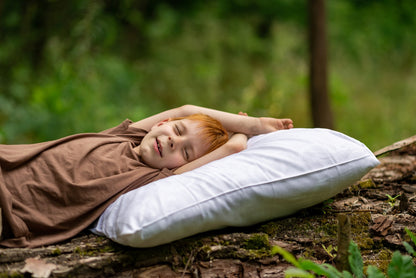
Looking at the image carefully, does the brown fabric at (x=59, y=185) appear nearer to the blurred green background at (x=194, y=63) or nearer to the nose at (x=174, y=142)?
the nose at (x=174, y=142)

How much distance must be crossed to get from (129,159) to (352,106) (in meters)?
3.95

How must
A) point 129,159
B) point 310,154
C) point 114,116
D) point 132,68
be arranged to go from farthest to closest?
point 132,68 → point 114,116 → point 129,159 → point 310,154

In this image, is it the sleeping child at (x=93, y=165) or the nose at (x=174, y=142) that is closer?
the sleeping child at (x=93, y=165)

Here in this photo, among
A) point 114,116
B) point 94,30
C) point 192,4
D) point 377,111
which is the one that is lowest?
point 377,111

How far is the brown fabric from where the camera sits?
155cm

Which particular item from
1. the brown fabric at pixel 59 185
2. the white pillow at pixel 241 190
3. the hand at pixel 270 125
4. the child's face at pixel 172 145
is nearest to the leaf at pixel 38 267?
the brown fabric at pixel 59 185

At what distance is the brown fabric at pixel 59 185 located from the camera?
5.09 feet

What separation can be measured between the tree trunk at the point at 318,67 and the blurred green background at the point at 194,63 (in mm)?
563

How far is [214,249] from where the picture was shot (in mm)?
1539

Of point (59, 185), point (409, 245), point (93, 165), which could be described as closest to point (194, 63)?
point (93, 165)

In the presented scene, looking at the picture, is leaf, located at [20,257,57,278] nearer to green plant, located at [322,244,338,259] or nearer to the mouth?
the mouth

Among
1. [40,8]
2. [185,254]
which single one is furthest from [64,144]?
[40,8]

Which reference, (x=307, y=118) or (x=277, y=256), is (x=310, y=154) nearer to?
(x=277, y=256)

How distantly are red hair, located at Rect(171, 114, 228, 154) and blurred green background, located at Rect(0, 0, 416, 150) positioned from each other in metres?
2.13
